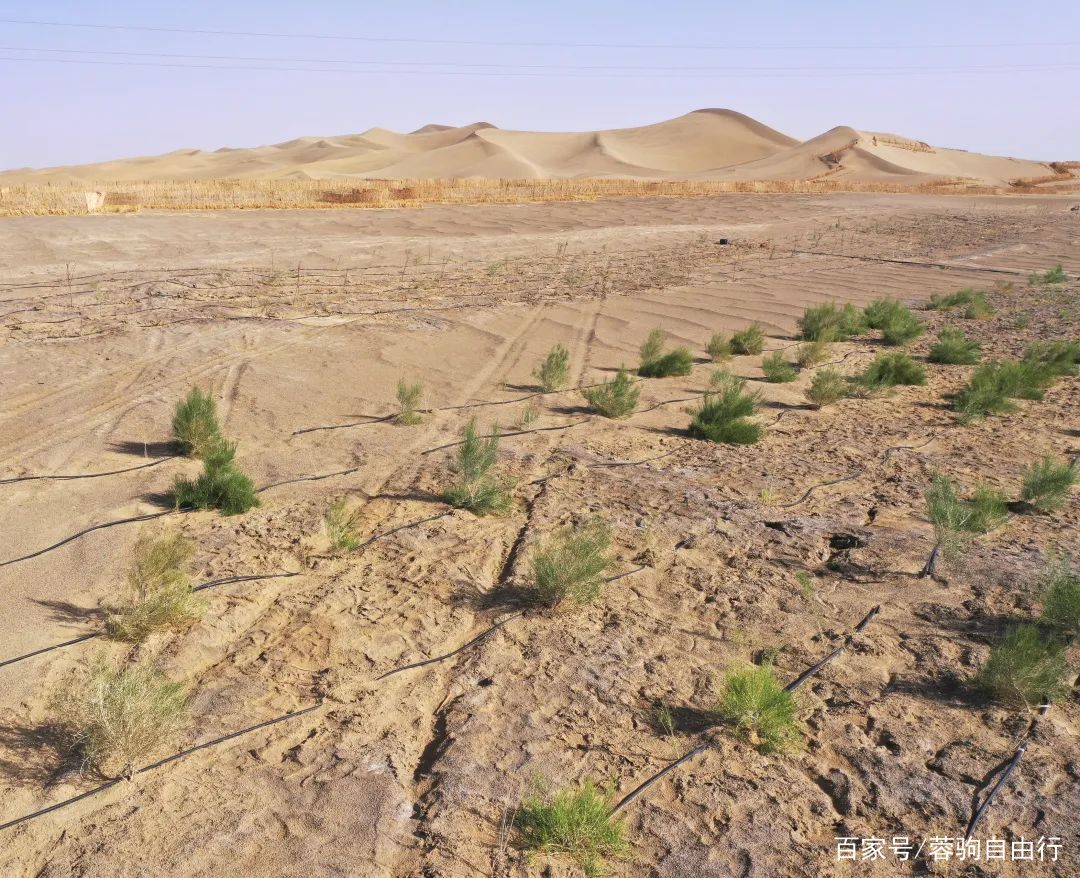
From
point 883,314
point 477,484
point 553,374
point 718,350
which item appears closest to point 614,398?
point 553,374

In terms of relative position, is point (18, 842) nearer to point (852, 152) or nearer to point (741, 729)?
point (741, 729)

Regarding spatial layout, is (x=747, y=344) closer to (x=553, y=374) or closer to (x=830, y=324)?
(x=830, y=324)

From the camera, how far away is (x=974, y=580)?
19.4 feet

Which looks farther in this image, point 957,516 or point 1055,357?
point 1055,357

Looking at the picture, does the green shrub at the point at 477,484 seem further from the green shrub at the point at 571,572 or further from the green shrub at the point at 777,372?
the green shrub at the point at 777,372

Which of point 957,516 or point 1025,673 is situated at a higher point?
point 957,516

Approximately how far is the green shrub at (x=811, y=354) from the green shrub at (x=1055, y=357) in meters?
2.56

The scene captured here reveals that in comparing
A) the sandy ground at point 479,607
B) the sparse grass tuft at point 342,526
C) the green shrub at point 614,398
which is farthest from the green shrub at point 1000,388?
the sparse grass tuft at point 342,526

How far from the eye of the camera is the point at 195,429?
25.6 ft

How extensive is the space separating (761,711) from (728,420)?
5044 mm

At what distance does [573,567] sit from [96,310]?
1046 cm

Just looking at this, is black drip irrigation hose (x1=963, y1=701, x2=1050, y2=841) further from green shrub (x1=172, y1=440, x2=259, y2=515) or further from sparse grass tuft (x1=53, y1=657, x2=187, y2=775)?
green shrub (x1=172, y1=440, x2=259, y2=515)

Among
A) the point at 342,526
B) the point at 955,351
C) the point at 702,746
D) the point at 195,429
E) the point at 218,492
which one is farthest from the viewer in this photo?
the point at 955,351

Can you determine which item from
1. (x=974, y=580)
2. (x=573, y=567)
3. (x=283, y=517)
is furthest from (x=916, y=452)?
(x=283, y=517)
